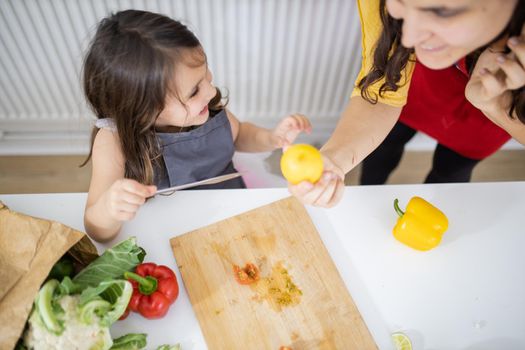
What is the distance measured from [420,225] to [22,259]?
82 centimetres

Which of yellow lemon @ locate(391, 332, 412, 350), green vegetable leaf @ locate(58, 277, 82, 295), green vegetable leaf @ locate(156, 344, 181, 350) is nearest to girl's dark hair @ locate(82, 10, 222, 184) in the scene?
green vegetable leaf @ locate(58, 277, 82, 295)

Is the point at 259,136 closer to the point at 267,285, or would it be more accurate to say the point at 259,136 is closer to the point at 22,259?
the point at 267,285

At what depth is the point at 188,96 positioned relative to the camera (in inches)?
36.9

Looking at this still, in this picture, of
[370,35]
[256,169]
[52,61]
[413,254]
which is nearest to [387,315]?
[413,254]

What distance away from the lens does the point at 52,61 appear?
1.52 meters

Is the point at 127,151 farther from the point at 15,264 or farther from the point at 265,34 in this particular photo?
the point at 265,34

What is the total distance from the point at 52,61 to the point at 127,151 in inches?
30.7

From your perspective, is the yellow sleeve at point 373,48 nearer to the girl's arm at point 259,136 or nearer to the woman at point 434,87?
the woman at point 434,87

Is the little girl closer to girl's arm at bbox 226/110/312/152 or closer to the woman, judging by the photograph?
girl's arm at bbox 226/110/312/152

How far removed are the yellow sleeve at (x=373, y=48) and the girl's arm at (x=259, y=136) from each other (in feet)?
0.65

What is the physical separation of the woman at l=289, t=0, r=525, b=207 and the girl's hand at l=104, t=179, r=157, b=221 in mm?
307

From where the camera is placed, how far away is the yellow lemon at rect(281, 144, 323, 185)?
0.82 m

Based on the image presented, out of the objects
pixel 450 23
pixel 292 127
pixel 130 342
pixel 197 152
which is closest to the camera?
pixel 450 23

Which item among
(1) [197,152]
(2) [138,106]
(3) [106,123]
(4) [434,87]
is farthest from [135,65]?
(4) [434,87]
